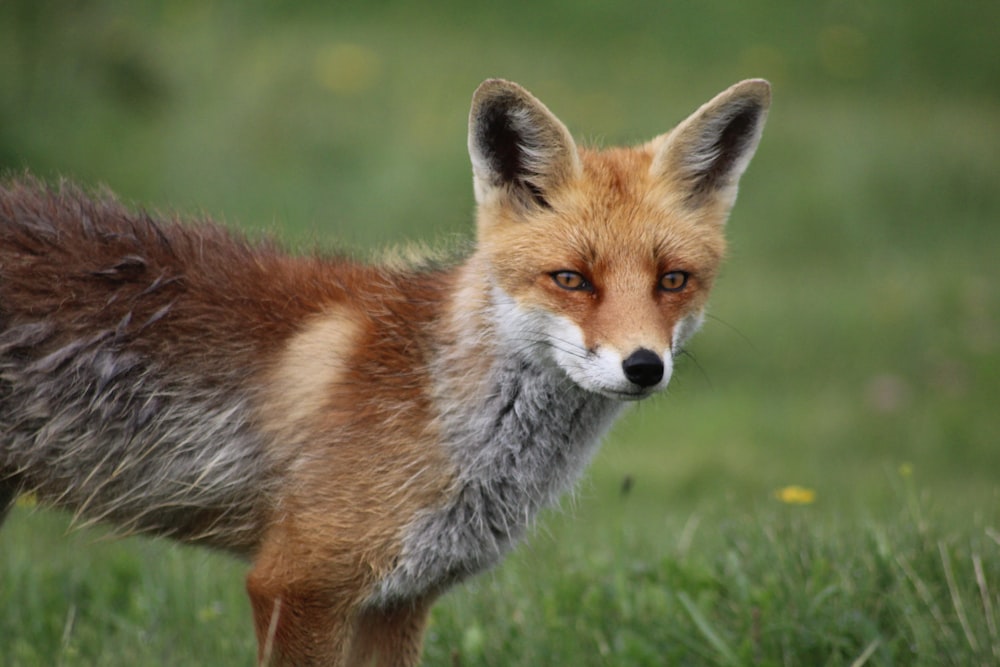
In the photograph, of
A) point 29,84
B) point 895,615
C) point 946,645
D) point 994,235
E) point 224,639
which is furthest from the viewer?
point 994,235

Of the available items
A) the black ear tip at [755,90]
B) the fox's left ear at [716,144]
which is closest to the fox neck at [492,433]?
the fox's left ear at [716,144]

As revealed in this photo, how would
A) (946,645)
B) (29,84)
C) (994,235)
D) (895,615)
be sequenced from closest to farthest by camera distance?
(946,645) → (895,615) → (29,84) → (994,235)

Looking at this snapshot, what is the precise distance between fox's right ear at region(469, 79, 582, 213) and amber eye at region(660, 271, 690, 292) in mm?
512

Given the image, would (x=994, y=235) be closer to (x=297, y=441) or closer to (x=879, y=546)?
(x=879, y=546)

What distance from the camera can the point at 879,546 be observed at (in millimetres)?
4527

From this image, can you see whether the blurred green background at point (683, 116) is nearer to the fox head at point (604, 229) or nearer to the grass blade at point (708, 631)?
the grass blade at point (708, 631)

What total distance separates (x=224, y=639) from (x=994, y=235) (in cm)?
927

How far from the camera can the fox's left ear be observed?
4.18 meters

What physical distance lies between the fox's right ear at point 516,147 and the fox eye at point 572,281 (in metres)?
0.38

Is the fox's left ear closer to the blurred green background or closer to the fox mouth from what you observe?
the fox mouth

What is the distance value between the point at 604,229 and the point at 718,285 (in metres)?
6.90

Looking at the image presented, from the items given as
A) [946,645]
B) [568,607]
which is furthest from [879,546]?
[568,607]

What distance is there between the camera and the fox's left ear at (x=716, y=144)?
13.7ft

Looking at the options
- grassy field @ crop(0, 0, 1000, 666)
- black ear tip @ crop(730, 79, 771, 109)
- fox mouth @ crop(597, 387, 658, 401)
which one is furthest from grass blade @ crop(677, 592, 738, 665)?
black ear tip @ crop(730, 79, 771, 109)
